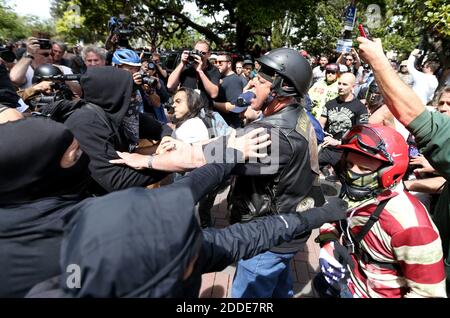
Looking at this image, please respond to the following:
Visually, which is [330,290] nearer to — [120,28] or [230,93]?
[230,93]

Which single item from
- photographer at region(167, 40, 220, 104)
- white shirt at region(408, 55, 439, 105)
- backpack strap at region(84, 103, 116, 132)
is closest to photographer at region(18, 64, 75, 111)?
backpack strap at region(84, 103, 116, 132)

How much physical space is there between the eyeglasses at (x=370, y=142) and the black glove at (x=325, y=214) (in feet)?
1.22

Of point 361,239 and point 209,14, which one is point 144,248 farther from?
point 209,14

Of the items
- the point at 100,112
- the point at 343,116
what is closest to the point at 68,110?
the point at 100,112

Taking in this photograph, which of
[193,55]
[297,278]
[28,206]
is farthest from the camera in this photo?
[193,55]

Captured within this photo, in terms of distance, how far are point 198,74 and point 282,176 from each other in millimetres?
3290

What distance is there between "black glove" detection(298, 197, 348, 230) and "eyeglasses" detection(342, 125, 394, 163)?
1.22ft

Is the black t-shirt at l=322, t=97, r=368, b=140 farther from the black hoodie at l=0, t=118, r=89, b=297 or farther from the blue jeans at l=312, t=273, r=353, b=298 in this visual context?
the black hoodie at l=0, t=118, r=89, b=297

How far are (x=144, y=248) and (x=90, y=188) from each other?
4.63 feet

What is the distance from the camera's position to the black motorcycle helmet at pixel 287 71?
2016mm

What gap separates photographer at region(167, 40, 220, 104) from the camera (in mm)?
4668

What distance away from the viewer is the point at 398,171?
67.3 inches

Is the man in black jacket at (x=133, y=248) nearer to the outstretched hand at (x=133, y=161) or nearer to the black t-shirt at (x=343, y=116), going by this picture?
the outstretched hand at (x=133, y=161)

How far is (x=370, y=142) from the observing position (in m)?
1.72
